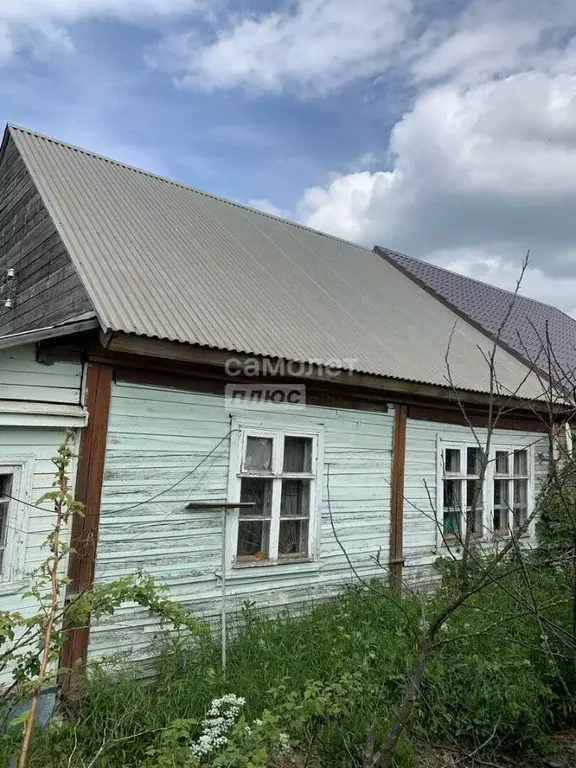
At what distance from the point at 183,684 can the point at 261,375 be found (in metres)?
2.72

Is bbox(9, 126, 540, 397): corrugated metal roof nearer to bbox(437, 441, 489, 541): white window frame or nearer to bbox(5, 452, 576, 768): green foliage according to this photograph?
bbox(437, 441, 489, 541): white window frame

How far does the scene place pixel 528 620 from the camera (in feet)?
19.5

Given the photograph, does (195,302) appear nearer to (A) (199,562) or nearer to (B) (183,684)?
(A) (199,562)

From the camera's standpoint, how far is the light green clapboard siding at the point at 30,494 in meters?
4.11

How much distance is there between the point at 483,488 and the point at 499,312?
5682 mm

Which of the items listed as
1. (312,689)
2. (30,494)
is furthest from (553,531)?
(30,494)

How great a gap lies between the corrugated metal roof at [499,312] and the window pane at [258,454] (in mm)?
6390

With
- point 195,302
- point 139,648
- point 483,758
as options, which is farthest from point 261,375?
point 483,758

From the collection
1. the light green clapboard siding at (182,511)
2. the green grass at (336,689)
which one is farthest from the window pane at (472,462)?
the green grass at (336,689)

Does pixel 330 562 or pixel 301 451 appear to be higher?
pixel 301 451

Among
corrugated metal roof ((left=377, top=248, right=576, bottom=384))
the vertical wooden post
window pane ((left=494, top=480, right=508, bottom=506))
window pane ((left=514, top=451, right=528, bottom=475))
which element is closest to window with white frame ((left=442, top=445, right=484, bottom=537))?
window pane ((left=494, top=480, right=508, bottom=506))

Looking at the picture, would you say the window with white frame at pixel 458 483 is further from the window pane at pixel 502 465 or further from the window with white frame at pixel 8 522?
the window with white frame at pixel 8 522

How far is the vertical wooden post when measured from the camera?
669 centimetres

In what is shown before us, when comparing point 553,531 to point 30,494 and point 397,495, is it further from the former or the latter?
point 30,494
